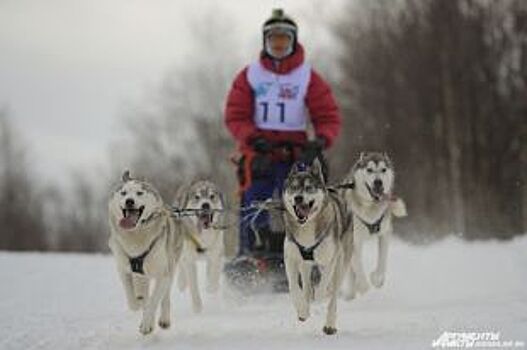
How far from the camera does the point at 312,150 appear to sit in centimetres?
800

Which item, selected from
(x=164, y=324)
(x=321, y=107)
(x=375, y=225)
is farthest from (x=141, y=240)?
(x=321, y=107)

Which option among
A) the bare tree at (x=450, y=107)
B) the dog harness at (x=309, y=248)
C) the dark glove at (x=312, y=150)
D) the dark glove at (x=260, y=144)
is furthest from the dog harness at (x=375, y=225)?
the bare tree at (x=450, y=107)

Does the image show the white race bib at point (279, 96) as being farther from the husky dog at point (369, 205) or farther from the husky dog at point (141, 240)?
the husky dog at point (141, 240)

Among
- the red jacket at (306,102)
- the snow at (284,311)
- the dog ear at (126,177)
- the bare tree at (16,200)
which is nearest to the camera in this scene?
the snow at (284,311)

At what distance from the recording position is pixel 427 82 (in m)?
25.5

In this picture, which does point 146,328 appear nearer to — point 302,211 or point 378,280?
point 302,211

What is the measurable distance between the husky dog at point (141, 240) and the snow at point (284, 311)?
299 mm

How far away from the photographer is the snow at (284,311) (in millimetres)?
6105

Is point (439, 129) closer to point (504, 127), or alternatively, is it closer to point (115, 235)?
point (504, 127)

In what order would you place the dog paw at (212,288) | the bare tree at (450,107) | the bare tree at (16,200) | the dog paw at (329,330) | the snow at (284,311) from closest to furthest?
1. the snow at (284,311)
2. the dog paw at (329,330)
3. the dog paw at (212,288)
4. the bare tree at (450,107)
5. the bare tree at (16,200)

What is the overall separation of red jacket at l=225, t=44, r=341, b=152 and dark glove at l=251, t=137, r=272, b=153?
0.22 meters

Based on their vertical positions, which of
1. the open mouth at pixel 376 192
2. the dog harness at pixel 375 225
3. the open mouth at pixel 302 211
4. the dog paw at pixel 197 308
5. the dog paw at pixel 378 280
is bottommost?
the dog paw at pixel 197 308

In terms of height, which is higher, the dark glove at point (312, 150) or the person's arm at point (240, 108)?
the person's arm at point (240, 108)

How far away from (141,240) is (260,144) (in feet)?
6.61
